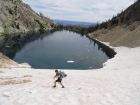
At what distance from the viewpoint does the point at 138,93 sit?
18.0m

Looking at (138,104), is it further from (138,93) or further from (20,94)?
(20,94)

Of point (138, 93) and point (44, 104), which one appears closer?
point (44, 104)

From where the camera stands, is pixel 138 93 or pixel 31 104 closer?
pixel 31 104

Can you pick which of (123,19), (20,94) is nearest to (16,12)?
(123,19)

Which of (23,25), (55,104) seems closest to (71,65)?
(55,104)

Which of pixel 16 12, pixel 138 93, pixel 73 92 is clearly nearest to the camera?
pixel 73 92

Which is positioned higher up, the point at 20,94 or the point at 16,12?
the point at 16,12

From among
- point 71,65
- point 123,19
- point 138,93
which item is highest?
point 123,19

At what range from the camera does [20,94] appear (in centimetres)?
1489

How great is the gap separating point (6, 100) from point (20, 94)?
1784 mm

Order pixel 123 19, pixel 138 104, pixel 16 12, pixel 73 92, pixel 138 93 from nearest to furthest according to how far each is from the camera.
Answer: pixel 138 104 < pixel 73 92 < pixel 138 93 < pixel 123 19 < pixel 16 12

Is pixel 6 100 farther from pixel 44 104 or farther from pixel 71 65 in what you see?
pixel 71 65

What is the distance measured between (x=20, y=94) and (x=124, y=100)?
9615 millimetres

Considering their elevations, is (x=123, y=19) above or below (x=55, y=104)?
above
